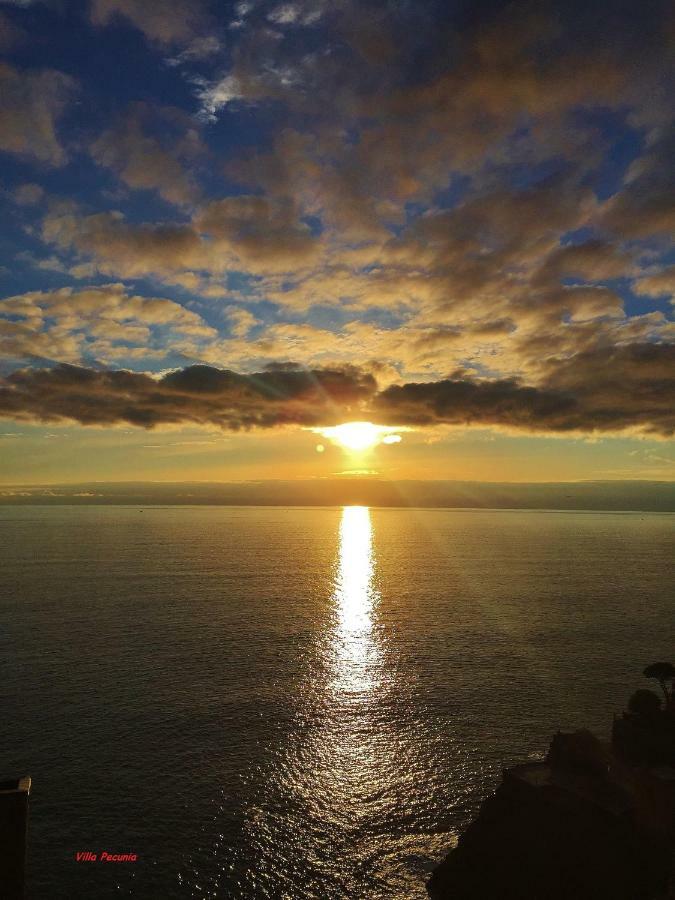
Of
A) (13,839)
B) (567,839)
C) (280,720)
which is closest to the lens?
(13,839)

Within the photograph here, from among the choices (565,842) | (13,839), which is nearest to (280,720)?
(565,842)

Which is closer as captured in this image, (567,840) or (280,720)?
(567,840)

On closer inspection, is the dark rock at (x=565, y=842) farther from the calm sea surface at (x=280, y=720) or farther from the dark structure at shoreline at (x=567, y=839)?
the calm sea surface at (x=280, y=720)

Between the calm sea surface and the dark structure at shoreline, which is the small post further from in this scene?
the dark structure at shoreline

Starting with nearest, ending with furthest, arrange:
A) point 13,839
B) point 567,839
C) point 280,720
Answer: point 13,839
point 567,839
point 280,720

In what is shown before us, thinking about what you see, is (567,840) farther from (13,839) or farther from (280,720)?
(280,720)

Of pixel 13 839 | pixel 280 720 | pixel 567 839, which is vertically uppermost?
pixel 13 839

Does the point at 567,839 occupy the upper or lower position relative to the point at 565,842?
upper

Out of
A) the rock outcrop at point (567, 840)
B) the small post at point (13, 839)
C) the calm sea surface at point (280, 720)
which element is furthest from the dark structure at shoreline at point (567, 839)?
the small post at point (13, 839)
